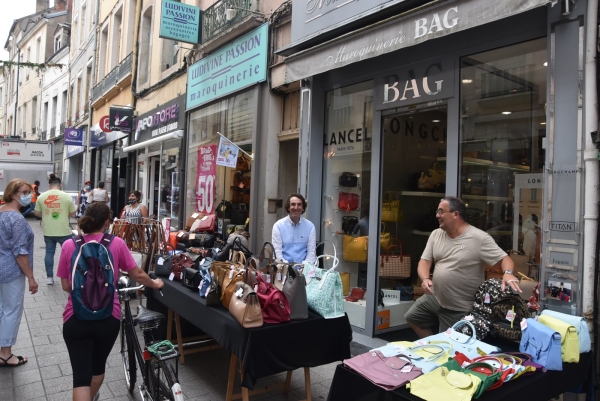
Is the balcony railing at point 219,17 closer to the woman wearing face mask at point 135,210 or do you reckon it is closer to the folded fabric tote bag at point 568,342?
the woman wearing face mask at point 135,210

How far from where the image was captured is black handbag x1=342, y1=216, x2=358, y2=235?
6660 millimetres

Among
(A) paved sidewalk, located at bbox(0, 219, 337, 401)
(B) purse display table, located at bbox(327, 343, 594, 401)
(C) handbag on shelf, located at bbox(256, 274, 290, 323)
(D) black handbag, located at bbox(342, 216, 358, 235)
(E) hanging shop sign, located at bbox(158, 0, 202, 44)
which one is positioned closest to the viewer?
(B) purse display table, located at bbox(327, 343, 594, 401)

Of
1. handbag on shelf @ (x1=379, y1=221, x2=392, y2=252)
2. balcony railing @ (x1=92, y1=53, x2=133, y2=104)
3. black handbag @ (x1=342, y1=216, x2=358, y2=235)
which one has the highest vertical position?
balcony railing @ (x1=92, y1=53, x2=133, y2=104)

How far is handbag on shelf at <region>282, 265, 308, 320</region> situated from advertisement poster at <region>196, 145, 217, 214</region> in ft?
21.1

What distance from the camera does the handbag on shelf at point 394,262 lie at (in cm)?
614

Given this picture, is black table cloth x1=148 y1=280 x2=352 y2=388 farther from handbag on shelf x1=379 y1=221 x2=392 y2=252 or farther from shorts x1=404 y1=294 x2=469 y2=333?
handbag on shelf x1=379 y1=221 x2=392 y2=252

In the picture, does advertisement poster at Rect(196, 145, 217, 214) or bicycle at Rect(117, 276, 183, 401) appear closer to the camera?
bicycle at Rect(117, 276, 183, 401)

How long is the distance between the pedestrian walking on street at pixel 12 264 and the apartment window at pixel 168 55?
897 cm

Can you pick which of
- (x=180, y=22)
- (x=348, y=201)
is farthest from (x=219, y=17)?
(x=348, y=201)

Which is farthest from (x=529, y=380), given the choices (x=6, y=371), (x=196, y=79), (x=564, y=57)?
(x=196, y=79)

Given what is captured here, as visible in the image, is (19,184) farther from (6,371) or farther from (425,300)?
(425,300)

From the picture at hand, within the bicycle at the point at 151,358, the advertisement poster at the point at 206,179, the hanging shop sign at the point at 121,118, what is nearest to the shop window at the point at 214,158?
the advertisement poster at the point at 206,179

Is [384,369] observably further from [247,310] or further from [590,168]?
[590,168]

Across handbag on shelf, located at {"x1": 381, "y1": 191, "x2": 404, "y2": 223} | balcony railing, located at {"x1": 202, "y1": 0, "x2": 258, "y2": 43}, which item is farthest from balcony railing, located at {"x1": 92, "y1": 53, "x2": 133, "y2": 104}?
handbag on shelf, located at {"x1": 381, "y1": 191, "x2": 404, "y2": 223}
